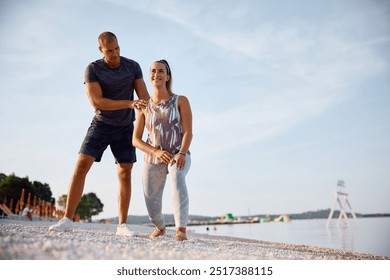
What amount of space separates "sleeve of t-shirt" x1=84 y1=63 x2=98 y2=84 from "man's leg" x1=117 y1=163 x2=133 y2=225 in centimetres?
97

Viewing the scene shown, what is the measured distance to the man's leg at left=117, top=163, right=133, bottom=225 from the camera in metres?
4.20

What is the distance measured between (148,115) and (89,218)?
2301 inches

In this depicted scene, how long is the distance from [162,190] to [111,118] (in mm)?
974

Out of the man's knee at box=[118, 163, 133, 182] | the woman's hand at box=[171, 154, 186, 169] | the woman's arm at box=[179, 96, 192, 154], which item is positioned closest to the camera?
the woman's hand at box=[171, 154, 186, 169]

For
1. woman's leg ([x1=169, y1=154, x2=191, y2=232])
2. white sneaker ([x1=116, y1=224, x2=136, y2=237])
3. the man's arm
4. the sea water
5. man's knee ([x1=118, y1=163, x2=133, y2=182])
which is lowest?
the sea water

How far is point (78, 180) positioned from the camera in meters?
3.99

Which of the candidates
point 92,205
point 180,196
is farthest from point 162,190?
point 92,205

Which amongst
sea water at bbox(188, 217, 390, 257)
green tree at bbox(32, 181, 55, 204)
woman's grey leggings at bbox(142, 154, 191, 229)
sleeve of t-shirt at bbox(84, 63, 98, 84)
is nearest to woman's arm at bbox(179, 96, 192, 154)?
woman's grey leggings at bbox(142, 154, 191, 229)

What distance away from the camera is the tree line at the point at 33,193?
36.6 meters

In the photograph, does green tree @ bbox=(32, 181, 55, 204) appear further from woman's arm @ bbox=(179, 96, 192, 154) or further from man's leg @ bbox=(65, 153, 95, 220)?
woman's arm @ bbox=(179, 96, 192, 154)

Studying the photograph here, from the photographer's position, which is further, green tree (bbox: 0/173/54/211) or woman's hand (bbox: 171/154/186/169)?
green tree (bbox: 0/173/54/211)

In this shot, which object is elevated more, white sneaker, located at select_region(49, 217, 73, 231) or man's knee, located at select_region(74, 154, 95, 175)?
man's knee, located at select_region(74, 154, 95, 175)

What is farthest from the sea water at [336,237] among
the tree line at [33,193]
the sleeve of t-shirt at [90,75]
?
the tree line at [33,193]
